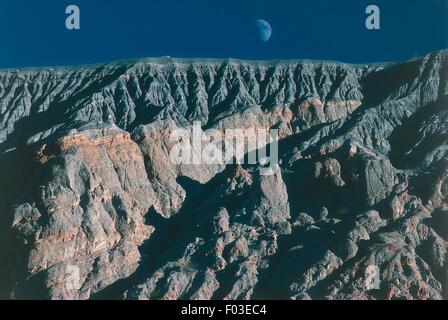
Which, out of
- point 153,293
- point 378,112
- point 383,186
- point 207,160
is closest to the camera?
point 153,293

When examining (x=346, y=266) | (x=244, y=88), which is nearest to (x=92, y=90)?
(x=244, y=88)

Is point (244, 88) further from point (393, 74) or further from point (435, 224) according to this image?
point (435, 224)
